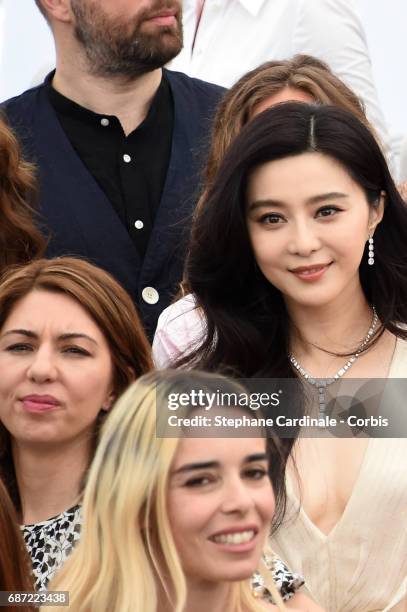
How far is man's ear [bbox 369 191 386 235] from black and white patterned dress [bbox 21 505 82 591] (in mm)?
720

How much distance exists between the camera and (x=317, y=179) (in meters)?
2.82

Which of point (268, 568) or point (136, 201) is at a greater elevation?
point (136, 201)

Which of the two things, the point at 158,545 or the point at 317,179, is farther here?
the point at 317,179

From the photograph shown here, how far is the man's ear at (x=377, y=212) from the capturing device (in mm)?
2896

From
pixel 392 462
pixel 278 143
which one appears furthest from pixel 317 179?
pixel 392 462

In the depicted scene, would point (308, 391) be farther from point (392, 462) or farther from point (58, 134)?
point (58, 134)

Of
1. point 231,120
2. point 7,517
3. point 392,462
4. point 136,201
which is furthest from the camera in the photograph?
point 136,201

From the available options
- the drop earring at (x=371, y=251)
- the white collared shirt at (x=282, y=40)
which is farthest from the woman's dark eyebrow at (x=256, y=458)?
the white collared shirt at (x=282, y=40)

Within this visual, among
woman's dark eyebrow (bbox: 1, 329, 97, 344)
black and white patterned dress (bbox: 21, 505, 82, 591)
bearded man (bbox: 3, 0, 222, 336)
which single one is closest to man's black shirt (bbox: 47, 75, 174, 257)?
bearded man (bbox: 3, 0, 222, 336)

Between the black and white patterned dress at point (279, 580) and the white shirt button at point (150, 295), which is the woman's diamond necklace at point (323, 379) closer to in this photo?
the black and white patterned dress at point (279, 580)

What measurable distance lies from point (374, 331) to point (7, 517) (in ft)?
2.58

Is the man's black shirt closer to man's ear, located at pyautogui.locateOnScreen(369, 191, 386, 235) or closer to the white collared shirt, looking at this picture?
the white collared shirt

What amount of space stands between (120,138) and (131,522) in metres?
1.65

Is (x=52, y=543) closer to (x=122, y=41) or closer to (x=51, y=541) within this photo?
(x=51, y=541)
